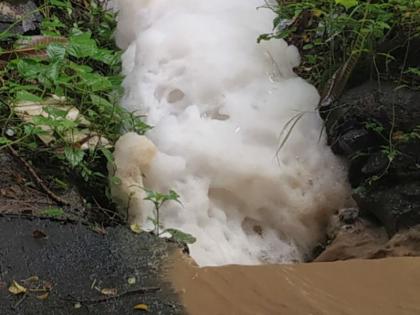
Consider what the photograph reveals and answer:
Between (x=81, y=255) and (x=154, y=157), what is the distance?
2.46 ft

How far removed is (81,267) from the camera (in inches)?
86.9

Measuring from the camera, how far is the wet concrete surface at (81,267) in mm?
2031

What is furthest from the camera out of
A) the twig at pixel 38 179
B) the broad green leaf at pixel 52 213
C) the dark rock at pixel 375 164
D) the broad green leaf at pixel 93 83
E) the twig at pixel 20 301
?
the broad green leaf at pixel 93 83

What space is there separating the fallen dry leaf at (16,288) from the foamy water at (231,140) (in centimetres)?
84

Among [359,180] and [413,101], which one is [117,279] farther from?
[413,101]

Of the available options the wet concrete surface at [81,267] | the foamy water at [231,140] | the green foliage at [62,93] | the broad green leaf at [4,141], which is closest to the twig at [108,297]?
the wet concrete surface at [81,267]

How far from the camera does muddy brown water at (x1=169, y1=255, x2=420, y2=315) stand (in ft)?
6.61

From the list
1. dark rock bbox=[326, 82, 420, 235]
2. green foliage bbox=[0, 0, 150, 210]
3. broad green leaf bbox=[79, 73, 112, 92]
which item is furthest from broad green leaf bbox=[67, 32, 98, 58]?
dark rock bbox=[326, 82, 420, 235]

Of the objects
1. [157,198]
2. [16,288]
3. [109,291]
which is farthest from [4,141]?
[109,291]

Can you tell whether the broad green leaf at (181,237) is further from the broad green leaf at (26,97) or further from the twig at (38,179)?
the broad green leaf at (26,97)

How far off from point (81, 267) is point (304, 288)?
762mm

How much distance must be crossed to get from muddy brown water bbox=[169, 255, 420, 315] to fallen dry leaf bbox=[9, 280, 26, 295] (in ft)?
1.61

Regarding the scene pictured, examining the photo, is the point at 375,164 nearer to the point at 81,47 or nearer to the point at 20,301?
the point at 81,47

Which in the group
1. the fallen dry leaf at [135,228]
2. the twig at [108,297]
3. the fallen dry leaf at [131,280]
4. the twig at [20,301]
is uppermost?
the twig at [108,297]
